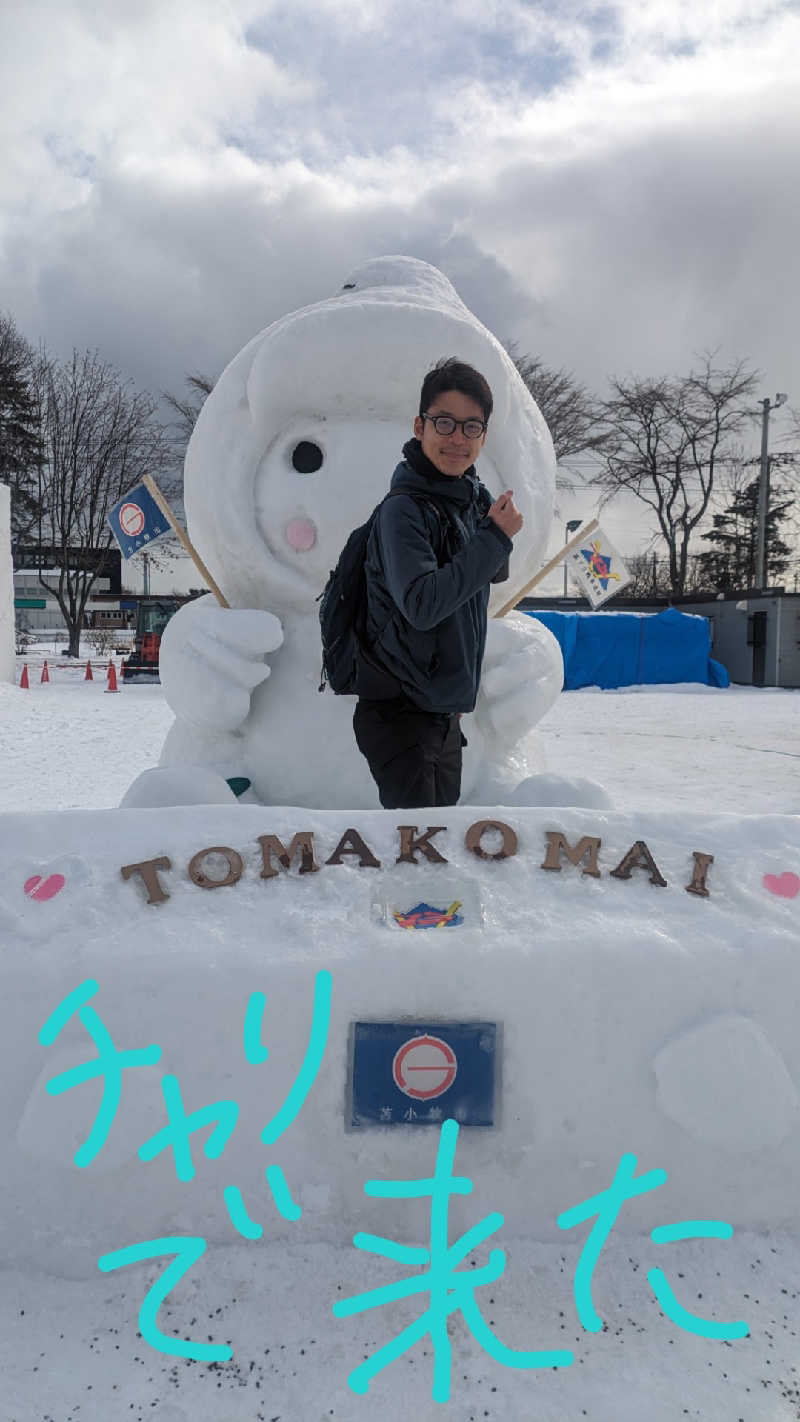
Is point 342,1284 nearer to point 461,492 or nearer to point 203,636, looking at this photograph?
point 461,492

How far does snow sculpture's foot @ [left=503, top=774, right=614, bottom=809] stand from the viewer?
2.12 meters

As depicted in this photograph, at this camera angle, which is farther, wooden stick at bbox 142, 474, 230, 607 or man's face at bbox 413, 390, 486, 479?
wooden stick at bbox 142, 474, 230, 607

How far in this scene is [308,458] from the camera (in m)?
2.56

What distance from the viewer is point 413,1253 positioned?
49.4 inches

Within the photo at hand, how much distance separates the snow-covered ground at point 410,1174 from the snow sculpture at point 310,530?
81cm

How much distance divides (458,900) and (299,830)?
0.34 metres

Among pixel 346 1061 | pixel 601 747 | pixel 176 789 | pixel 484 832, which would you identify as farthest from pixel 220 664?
pixel 601 747

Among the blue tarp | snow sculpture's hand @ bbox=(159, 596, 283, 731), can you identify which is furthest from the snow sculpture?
the blue tarp

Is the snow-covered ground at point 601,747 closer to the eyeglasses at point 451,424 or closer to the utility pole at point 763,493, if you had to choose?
the eyeglasses at point 451,424

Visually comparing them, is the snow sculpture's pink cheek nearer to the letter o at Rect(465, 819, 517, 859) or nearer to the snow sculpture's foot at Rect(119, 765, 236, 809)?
the snow sculpture's foot at Rect(119, 765, 236, 809)

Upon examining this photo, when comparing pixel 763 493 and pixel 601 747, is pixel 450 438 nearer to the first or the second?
pixel 601 747

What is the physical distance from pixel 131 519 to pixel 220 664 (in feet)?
5.40

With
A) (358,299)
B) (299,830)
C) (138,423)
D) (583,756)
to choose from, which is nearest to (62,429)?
(138,423)

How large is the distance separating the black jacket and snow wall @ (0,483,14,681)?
11123 mm
